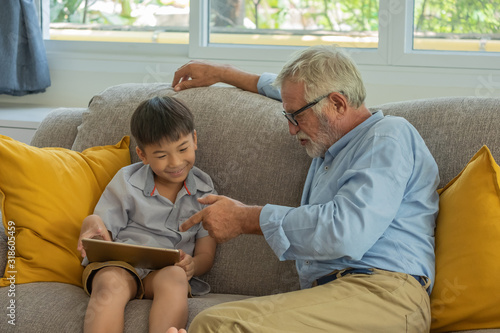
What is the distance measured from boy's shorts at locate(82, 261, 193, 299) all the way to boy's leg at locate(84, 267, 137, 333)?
0.5 inches

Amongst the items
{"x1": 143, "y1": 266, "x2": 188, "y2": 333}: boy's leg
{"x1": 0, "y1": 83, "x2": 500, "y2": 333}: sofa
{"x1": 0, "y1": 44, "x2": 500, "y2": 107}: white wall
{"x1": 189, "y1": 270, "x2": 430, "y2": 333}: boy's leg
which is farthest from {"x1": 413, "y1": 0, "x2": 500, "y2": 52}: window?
{"x1": 143, "y1": 266, "x2": 188, "y2": 333}: boy's leg

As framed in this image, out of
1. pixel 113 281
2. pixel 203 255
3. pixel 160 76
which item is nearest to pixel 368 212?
pixel 203 255

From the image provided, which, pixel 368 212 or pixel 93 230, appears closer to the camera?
pixel 368 212

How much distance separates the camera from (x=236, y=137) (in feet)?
7.33

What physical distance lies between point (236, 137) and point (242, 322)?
87 cm

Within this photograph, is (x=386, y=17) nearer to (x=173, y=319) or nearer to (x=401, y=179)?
(x=401, y=179)

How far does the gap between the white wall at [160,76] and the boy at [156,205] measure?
109cm

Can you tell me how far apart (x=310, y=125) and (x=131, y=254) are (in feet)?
2.11

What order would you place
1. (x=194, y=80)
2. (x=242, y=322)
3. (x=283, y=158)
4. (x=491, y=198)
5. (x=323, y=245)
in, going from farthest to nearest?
(x=194, y=80) → (x=283, y=158) → (x=491, y=198) → (x=323, y=245) → (x=242, y=322)

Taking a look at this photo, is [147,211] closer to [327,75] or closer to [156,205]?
[156,205]

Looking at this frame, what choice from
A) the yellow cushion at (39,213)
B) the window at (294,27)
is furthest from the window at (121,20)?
the yellow cushion at (39,213)

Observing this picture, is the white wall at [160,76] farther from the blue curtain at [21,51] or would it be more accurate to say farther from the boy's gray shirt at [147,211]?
the boy's gray shirt at [147,211]

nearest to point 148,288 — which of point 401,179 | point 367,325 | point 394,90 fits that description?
point 367,325

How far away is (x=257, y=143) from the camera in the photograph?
2.21 m
